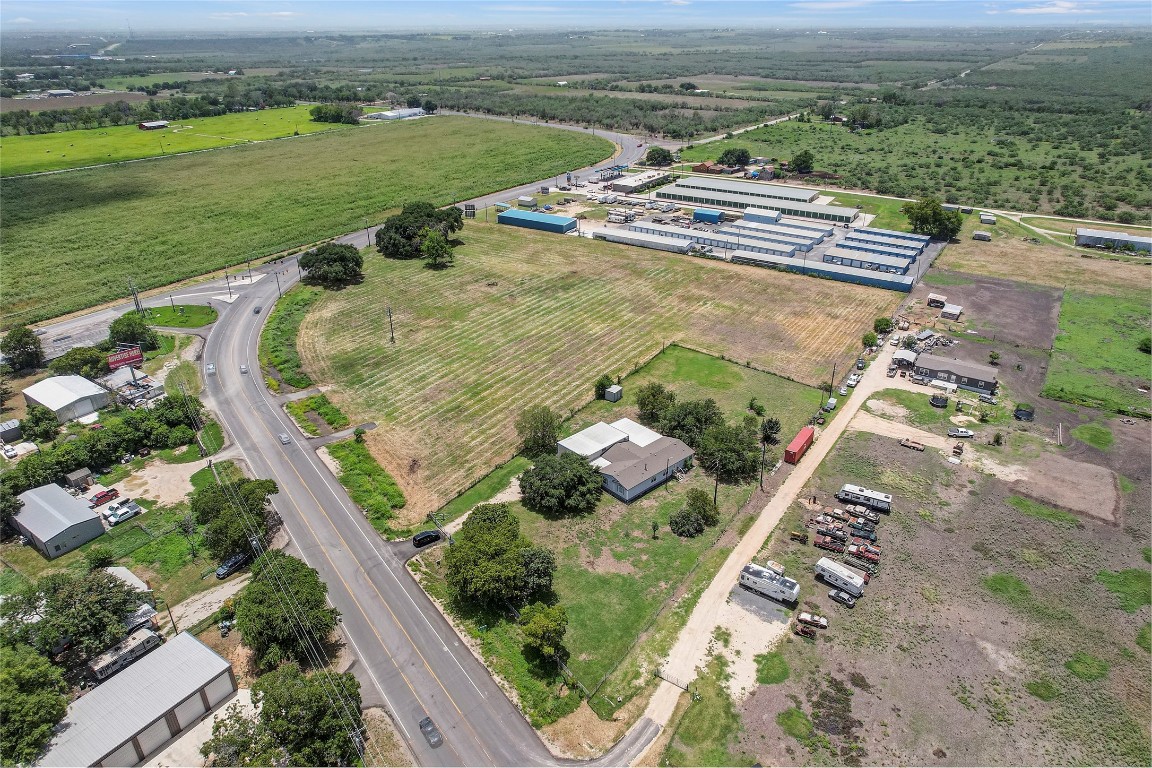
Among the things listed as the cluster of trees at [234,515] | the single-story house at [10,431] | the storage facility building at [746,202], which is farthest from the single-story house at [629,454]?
the storage facility building at [746,202]

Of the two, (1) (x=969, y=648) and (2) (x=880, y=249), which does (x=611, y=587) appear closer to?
(1) (x=969, y=648)

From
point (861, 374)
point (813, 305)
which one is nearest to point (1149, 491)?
point (861, 374)

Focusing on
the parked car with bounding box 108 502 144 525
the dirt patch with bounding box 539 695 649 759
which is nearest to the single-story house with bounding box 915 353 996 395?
the dirt patch with bounding box 539 695 649 759

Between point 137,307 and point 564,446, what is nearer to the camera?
point 564,446

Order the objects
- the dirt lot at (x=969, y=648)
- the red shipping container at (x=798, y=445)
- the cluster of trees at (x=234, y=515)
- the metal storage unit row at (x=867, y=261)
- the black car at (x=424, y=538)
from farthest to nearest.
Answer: the metal storage unit row at (x=867, y=261) < the red shipping container at (x=798, y=445) < the black car at (x=424, y=538) < the cluster of trees at (x=234, y=515) < the dirt lot at (x=969, y=648)

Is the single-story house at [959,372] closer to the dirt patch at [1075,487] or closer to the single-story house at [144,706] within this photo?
the dirt patch at [1075,487]

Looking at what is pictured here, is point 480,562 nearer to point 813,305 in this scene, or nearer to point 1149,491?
point 1149,491
